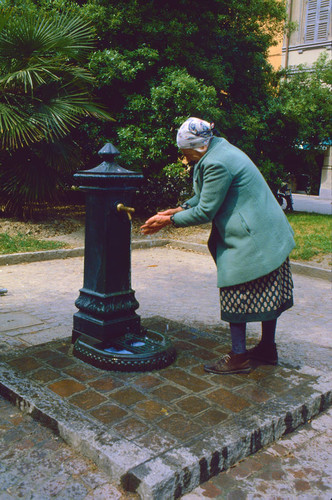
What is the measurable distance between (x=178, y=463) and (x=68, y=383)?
106cm

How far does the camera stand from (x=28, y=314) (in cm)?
506

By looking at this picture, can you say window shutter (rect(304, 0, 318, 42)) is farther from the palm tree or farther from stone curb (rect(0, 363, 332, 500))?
stone curb (rect(0, 363, 332, 500))

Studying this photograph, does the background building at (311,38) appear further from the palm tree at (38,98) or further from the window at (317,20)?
the palm tree at (38,98)

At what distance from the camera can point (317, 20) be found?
2241cm

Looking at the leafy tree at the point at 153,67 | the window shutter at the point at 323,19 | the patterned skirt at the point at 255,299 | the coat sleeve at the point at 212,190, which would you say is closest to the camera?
the coat sleeve at the point at 212,190

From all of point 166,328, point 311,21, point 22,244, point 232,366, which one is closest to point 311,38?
point 311,21

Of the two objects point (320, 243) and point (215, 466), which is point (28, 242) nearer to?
point (320, 243)

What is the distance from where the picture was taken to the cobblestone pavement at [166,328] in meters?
2.40

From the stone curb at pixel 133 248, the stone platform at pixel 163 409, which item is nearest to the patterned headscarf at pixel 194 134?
the stone platform at pixel 163 409

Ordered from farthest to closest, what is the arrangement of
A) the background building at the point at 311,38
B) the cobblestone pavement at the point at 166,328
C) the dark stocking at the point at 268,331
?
the background building at the point at 311,38 < the dark stocking at the point at 268,331 < the cobblestone pavement at the point at 166,328

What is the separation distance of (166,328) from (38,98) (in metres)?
5.52


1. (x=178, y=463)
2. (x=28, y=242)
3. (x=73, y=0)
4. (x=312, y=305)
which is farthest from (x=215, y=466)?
(x=73, y=0)

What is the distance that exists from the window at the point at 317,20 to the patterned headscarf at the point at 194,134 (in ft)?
72.6

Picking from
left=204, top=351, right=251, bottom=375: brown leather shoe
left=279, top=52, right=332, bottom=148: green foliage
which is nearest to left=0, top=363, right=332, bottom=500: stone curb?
left=204, top=351, right=251, bottom=375: brown leather shoe
